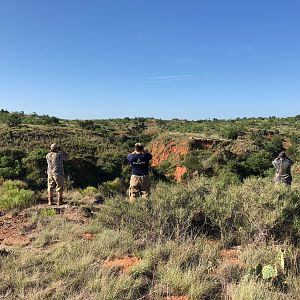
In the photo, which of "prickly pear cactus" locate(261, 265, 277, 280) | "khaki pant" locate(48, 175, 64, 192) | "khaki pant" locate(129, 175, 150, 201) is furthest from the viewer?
"khaki pant" locate(48, 175, 64, 192)

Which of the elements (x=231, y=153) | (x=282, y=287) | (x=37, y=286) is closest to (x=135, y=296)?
(x=37, y=286)

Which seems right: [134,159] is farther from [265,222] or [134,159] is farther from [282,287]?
[282,287]

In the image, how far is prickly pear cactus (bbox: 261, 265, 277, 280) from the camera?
4639 millimetres

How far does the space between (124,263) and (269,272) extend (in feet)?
5.96

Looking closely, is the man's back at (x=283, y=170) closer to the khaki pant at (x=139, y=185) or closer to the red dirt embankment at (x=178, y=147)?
the khaki pant at (x=139, y=185)

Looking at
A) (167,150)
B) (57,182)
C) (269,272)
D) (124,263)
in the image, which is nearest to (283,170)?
(57,182)

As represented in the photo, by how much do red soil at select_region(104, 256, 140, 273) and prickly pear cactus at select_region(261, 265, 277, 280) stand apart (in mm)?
1569

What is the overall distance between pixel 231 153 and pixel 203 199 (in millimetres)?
28495

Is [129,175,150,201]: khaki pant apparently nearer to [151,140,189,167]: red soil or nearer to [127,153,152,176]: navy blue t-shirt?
[127,153,152,176]: navy blue t-shirt

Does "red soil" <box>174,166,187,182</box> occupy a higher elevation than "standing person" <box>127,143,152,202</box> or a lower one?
lower

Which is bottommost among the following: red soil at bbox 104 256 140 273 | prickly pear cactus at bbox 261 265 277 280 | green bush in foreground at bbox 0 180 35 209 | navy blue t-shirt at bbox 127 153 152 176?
red soil at bbox 104 256 140 273

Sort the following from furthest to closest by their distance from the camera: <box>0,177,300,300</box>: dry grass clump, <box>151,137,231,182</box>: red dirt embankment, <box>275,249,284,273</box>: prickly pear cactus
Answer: <box>151,137,231,182</box>: red dirt embankment < <box>275,249,284,273</box>: prickly pear cactus < <box>0,177,300,300</box>: dry grass clump

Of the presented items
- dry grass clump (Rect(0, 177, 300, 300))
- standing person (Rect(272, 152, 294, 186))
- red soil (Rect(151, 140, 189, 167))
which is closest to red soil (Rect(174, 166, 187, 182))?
red soil (Rect(151, 140, 189, 167))

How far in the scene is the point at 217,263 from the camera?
17.3ft
